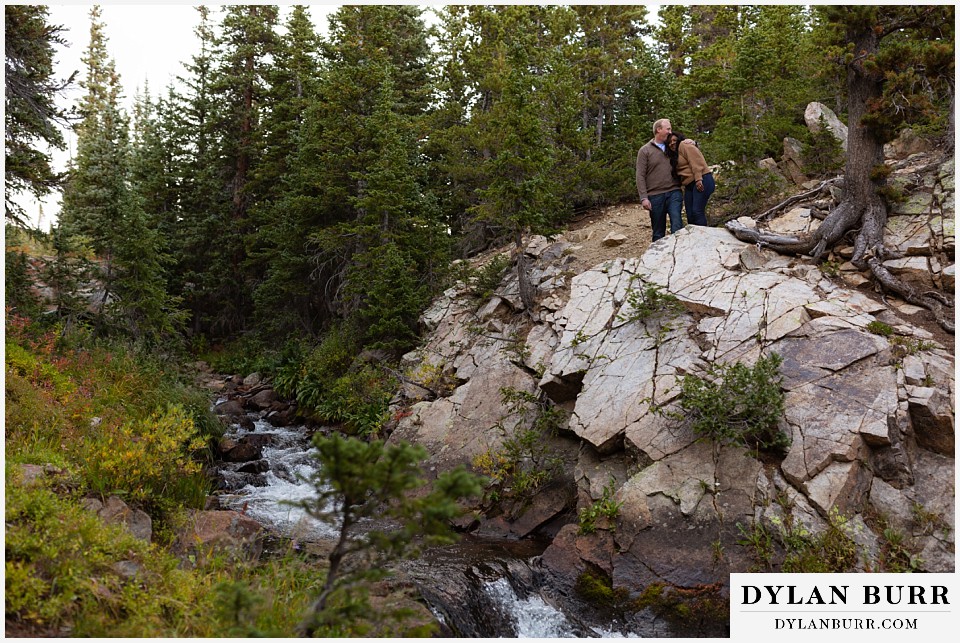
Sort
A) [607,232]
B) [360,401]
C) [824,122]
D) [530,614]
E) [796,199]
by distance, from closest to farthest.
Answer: [530,614] < [796,199] < [824,122] < [360,401] < [607,232]

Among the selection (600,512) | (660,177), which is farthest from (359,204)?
(600,512)

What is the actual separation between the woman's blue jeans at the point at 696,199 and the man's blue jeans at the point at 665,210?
202 millimetres

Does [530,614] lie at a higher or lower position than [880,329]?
lower

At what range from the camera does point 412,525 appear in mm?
4406

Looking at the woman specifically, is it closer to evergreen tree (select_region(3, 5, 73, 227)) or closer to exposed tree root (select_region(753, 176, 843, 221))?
exposed tree root (select_region(753, 176, 843, 221))

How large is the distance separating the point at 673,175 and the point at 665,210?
72 cm

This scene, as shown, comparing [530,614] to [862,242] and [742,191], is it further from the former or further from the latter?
[742,191]

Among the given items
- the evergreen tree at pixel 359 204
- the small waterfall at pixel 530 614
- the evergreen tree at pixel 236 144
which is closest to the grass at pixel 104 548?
the small waterfall at pixel 530 614

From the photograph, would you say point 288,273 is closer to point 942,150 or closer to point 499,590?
point 499,590

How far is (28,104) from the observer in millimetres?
12320

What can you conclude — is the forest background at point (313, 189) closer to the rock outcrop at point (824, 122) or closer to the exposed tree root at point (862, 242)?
the rock outcrop at point (824, 122)

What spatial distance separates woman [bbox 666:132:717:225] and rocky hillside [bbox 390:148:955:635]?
0.72 metres

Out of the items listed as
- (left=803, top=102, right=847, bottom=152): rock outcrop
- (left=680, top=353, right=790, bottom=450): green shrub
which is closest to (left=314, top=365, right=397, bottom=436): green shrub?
(left=680, top=353, right=790, bottom=450): green shrub

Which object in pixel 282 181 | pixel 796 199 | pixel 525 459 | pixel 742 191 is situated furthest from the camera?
pixel 282 181
